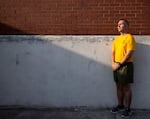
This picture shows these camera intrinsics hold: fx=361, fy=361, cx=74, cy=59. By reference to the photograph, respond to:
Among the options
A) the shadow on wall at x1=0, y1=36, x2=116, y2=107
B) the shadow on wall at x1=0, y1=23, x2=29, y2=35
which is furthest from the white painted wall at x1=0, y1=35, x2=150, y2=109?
the shadow on wall at x1=0, y1=23, x2=29, y2=35

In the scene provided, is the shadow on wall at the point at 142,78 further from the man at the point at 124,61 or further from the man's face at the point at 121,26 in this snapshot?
the man's face at the point at 121,26

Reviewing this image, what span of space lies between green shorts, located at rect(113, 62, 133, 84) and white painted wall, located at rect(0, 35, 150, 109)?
39cm

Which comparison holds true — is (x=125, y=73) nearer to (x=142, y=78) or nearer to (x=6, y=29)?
(x=142, y=78)

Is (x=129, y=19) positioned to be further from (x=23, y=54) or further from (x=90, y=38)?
(x=23, y=54)

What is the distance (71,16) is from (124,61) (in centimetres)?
140

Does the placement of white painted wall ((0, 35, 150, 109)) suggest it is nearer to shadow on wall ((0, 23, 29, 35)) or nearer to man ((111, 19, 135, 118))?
shadow on wall ((0, 23, 29, 35))

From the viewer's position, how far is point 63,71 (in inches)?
276

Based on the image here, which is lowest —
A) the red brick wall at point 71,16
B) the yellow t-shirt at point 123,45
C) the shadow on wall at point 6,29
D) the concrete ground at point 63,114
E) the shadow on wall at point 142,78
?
the concrete ground at point 63,114

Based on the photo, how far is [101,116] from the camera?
6680 millimetres

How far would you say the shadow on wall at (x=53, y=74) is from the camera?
22.8 ft

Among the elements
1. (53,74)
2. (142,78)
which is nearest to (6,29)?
(53,74)

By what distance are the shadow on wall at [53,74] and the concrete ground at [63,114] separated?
15 cm

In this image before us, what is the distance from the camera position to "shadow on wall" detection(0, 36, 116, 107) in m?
6.95

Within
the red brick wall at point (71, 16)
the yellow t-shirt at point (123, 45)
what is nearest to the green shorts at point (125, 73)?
the yellow t-shirt at point (123, 45)
